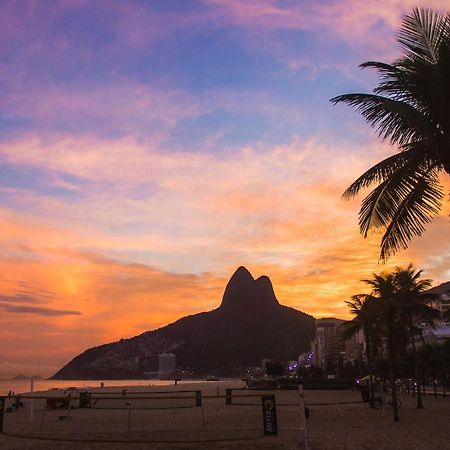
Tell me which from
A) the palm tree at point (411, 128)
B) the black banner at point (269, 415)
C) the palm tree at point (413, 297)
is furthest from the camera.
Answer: the palm tree at point (413, 297)

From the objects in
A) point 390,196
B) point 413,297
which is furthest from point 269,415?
point 413,297

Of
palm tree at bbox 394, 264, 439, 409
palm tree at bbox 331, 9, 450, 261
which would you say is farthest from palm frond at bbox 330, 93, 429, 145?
palm tree at bbox 394, 264, 439, 409

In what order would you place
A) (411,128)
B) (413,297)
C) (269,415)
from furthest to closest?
(413,297), (269,415), (411,128)

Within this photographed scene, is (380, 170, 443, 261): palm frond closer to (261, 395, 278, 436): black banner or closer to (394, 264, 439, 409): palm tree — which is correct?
(261, 395, 278, 436): black banner

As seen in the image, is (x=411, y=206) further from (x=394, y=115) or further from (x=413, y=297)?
(x=413, y=297)

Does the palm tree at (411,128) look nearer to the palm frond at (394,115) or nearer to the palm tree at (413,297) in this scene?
the palm frond at (394,115)

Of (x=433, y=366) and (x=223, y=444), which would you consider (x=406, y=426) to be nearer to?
(x=223, y=444)

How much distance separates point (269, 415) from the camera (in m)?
16.0

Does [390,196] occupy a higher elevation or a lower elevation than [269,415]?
higher

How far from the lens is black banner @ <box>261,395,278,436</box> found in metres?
15.3

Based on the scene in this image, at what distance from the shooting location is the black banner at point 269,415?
15297mm

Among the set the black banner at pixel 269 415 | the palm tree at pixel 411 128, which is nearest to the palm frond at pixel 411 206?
the palm tree at pixel 411 128

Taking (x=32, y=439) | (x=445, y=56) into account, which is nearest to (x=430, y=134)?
(x=445, y=56)

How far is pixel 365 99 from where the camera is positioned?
10039 mm
